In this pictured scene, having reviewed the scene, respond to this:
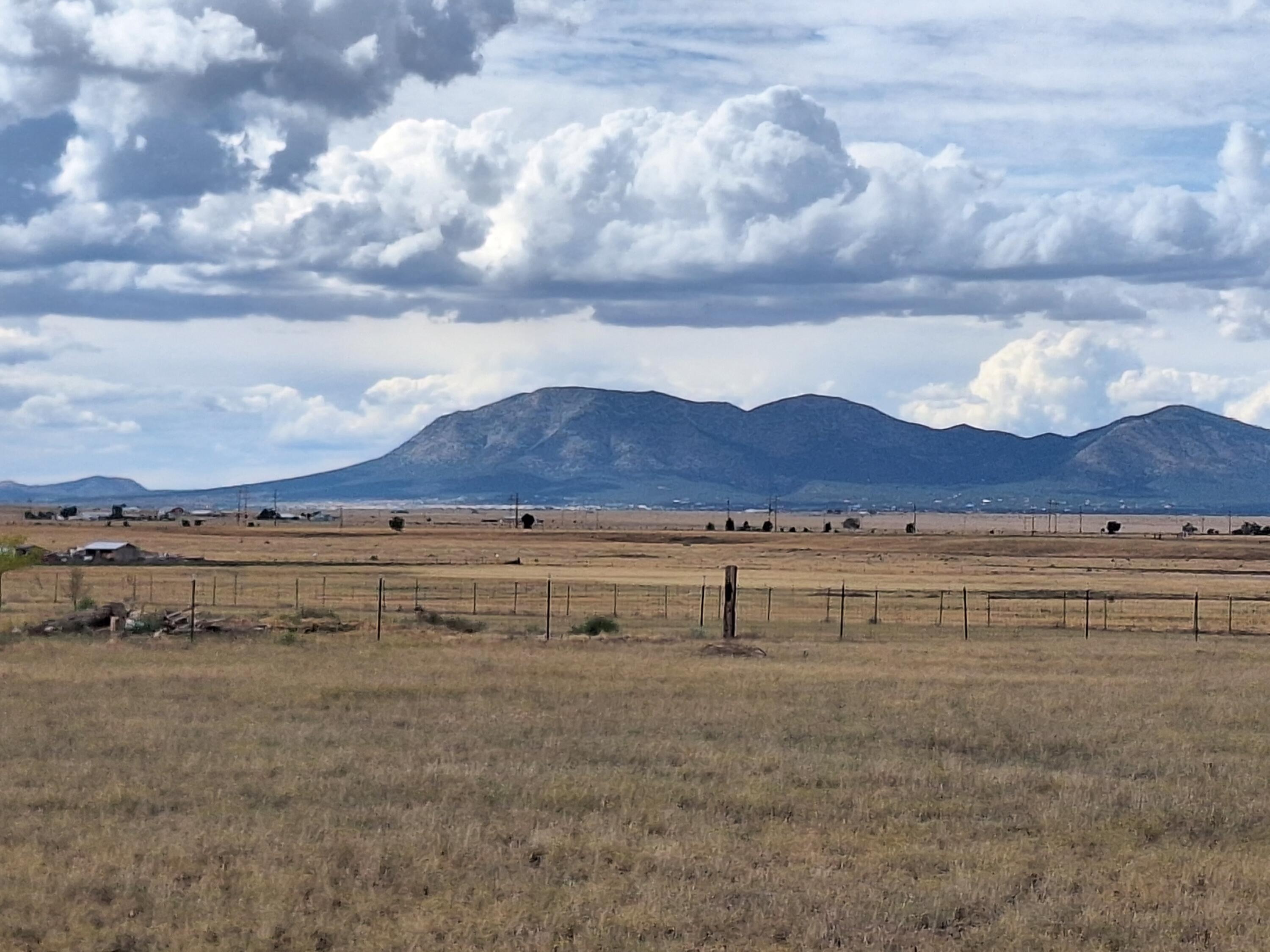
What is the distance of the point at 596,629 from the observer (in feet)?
156

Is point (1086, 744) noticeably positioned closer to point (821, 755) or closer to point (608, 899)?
point (821, 755)

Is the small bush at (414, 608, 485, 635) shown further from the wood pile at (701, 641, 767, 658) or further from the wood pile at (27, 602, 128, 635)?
the wood pile at (27, 602, 128, 635)

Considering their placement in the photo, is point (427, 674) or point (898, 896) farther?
point (427, 674)

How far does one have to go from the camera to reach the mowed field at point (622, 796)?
43.9 ft

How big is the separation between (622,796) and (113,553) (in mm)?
94008

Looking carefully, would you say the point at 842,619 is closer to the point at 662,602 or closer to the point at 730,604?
the point at 730,604

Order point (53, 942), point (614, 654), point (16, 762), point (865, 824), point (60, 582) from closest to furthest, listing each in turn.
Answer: point (53, 942) → point (865, 824) → point (16, 762) → point (614, 654) → point (60, 582)

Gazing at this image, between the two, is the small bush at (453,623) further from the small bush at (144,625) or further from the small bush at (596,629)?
the small bush at (144,625)

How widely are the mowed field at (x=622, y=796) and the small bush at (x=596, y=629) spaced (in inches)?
167

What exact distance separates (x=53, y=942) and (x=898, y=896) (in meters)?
7.08

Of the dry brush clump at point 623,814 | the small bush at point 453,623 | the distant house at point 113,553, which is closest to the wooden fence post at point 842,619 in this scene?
the small bush at point 453,623

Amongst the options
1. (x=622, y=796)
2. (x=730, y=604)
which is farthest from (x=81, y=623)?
(x=622, y=796)

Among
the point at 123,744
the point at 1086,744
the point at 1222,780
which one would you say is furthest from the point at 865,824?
the point at 123,744

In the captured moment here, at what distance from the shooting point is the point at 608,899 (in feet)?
45.9
